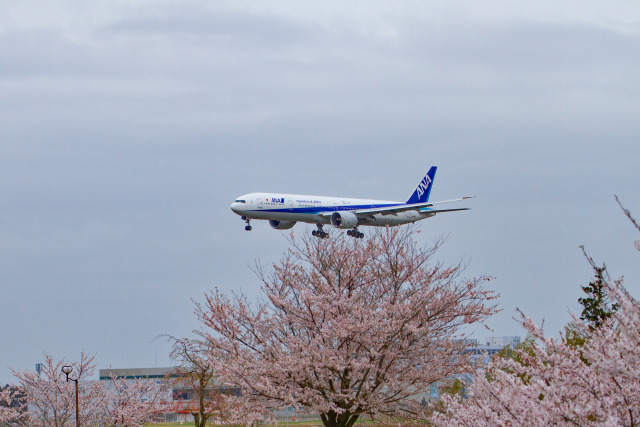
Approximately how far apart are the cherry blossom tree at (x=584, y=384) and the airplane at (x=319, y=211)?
4556cm

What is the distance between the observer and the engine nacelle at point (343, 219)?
6015 centimetres

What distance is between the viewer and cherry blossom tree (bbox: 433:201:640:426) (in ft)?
28.1

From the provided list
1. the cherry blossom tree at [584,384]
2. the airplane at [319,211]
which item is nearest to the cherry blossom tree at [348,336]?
the cherry blossom tree at [584,384]

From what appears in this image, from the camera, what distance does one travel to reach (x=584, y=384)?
9719 mm

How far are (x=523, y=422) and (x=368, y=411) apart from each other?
44.3 feet

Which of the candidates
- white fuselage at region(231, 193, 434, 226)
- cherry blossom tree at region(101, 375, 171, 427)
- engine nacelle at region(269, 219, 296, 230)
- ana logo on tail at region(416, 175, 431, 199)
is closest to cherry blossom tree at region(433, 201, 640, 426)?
cherry blossom tree at region(101, 375, 171, 427)

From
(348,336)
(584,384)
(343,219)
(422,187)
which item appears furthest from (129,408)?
(422,187)

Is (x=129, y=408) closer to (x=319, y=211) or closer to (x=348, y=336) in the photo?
(x=348, y=336)

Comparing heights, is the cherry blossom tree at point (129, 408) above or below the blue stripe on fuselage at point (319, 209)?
below

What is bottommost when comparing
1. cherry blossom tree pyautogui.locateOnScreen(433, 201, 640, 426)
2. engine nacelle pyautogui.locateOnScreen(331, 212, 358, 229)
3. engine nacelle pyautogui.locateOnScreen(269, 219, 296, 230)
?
cherry blossom tree pyautogui.locateOnScreen(433, 201, 640, 426)

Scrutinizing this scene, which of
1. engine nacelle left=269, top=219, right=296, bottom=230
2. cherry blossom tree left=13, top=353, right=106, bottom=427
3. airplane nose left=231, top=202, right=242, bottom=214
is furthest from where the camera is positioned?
engine nacelle left=269, top=219, right=296, bottom=230

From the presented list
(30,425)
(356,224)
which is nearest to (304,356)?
(30,425)

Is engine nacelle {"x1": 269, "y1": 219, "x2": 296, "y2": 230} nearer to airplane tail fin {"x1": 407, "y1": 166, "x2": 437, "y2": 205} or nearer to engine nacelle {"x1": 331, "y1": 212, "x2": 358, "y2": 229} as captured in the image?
engine nacelle {"x1": 331, "y1": 212, "x2": 358, "y2": 229}

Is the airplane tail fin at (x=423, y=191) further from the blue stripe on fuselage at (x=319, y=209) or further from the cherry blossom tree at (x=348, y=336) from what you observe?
the cherry blossom tree at (x=348, y=336)
